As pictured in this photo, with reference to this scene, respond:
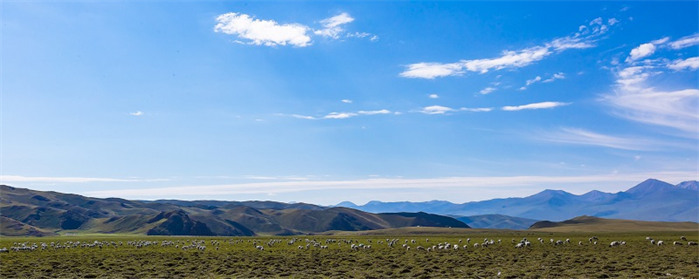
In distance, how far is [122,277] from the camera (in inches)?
1500

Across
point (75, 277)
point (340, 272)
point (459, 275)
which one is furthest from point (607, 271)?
point (75, 277)

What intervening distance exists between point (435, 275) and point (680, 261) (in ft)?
76.4

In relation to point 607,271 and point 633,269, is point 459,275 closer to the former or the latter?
point 607,271

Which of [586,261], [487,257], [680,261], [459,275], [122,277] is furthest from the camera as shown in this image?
[487,257]

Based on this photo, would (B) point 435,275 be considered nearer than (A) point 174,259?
Yes

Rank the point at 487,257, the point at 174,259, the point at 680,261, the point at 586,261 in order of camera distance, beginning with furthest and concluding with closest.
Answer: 1. the point at 174,259
2. the point at 487,257
3. the point at 586,261
4. the point at 680,261

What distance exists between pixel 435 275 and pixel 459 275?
185cm

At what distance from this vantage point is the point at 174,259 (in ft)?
177

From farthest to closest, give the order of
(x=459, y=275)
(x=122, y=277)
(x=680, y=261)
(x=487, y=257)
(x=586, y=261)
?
(x=487, y=257) < (x=586, y=261) < (x=680, y=261) < (x=122, y=277) < (x=459, y=275)

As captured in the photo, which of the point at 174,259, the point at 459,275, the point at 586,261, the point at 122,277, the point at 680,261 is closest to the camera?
the point at 459,275

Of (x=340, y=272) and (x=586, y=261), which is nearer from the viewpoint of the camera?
(x=340, y=272)

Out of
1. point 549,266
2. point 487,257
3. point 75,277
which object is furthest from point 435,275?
point 75,277

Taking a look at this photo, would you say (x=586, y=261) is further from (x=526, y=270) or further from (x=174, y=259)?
(x=174, y=259)

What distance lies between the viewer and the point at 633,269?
36.2m
